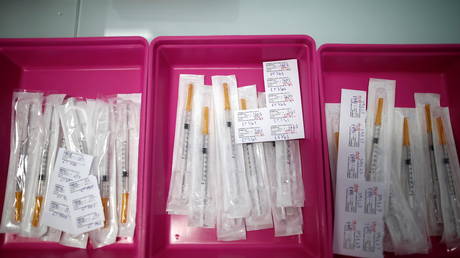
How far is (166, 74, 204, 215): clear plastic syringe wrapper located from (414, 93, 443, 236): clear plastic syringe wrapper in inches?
32.5

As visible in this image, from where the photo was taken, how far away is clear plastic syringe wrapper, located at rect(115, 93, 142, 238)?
753mm

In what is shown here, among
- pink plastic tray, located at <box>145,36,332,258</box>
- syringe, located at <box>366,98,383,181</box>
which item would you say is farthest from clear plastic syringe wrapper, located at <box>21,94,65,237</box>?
syringe, located at <box>366,98,383,181</box>

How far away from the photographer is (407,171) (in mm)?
794

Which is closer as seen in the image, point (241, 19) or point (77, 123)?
point (77, 123)

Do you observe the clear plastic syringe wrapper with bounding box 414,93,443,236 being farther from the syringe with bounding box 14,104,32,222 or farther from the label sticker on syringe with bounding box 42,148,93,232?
the syringe with bounding box 14,104,32,222

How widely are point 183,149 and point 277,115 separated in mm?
358

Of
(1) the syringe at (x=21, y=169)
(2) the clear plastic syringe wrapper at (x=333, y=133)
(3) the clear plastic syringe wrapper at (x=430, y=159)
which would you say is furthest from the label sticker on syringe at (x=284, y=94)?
(1) the syringe at (x=21, y=169)

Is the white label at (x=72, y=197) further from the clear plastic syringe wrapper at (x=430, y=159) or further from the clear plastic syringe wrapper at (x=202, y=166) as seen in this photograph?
the clear plastic syringe wrapper at (x=430, y=159)

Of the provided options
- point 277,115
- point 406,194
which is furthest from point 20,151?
point 406,194

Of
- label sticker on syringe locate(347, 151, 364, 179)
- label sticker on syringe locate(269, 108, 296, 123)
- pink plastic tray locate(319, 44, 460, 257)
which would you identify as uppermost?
pink plastic tray locate(319, 44, 460, 257)

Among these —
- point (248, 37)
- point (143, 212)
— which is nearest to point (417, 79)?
point (248, 37)

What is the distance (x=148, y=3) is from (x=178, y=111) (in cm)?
49

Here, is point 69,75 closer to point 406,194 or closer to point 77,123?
point 77,123

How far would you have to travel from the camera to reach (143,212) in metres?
0.67
